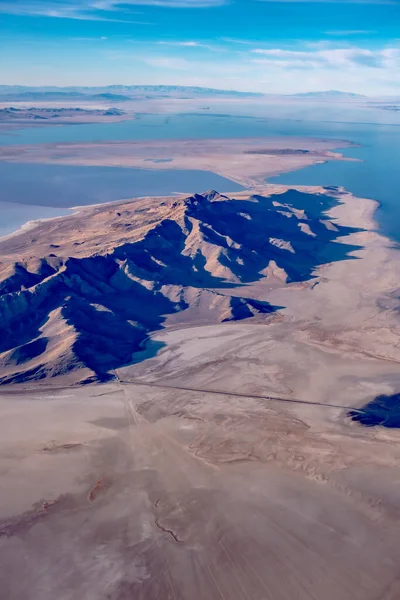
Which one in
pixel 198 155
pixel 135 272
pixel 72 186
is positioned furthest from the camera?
pixel 198 155

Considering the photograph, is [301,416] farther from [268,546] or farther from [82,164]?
[82,164]

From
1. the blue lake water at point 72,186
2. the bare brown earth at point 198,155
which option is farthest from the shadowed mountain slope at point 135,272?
the bare brown earth at point 198,155

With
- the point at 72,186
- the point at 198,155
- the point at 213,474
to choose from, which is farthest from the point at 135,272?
the point at 198,155

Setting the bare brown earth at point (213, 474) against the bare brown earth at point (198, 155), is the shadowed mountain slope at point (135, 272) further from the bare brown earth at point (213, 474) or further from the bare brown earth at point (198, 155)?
the bare brown earth at point (198, 155)

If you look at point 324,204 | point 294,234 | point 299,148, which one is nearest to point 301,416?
point 294,234

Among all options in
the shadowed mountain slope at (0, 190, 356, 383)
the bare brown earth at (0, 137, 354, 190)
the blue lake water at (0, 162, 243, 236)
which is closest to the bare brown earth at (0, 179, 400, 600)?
the shadowed mountain slope at (0, 190, 356, 383)

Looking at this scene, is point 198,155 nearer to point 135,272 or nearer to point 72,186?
point 72,186
